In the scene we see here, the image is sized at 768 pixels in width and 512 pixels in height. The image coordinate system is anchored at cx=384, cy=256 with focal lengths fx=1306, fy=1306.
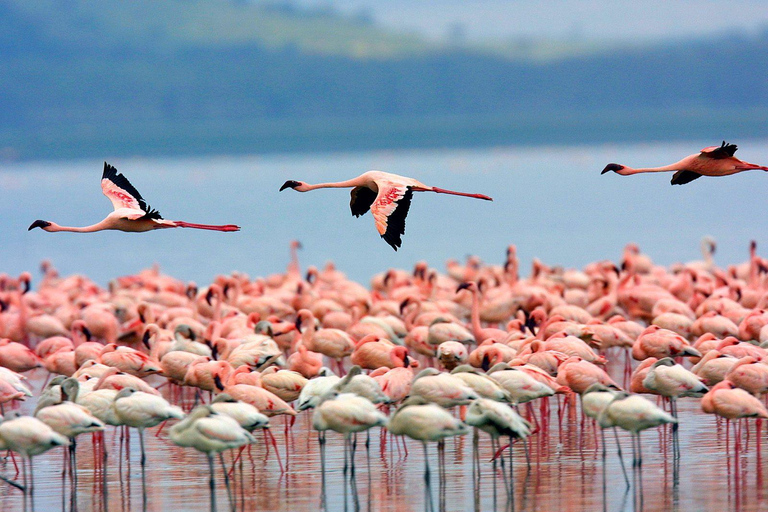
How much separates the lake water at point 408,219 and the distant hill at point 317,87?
1287 inches

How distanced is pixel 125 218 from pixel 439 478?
4.56 meters

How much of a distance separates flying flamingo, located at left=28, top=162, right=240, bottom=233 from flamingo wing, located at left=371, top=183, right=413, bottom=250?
1.55 meters

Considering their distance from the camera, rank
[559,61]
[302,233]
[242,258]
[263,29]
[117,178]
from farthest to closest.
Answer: [263,29], [559,61], [302,233], [242,258], [117,178]

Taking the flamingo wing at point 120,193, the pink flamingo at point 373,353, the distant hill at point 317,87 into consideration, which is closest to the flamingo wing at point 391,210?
the pink flamingo at point 373,353

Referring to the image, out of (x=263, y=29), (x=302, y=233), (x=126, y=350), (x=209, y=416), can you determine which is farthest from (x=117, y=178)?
(x=263, y=29)

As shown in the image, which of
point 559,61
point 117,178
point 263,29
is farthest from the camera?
point 263,29

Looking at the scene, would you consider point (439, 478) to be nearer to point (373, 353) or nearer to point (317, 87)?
point (373, 353)

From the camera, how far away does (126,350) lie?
1150cm

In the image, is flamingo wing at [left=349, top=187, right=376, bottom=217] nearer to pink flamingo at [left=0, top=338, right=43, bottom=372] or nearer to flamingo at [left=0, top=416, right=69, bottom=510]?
pink flamingo at [left=0, top=338, right=43, bottom=372]

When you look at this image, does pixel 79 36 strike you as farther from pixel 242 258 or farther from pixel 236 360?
pixel 236 360

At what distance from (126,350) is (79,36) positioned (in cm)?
16730

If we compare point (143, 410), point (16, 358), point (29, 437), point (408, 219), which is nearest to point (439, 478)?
point (143, 410)

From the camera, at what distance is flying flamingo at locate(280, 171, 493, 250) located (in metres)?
10.5

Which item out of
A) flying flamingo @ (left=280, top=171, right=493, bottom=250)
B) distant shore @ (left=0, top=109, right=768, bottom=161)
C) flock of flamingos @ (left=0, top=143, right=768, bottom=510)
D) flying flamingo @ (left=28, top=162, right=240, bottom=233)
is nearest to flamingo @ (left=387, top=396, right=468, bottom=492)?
flock of flamingos @ (left=0, top=143, right=768, bottom=510)
